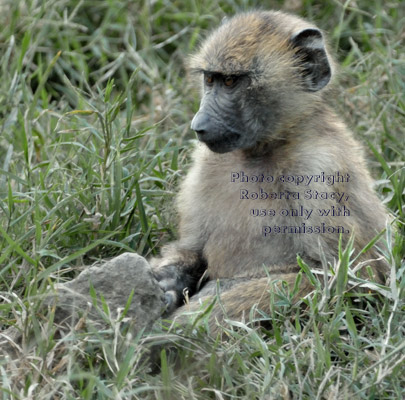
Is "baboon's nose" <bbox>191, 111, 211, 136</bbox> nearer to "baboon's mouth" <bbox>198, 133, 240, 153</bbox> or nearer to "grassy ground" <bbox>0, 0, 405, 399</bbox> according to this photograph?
"baboon's mouth" <bbox>198, 133, 240, 153</bbox>

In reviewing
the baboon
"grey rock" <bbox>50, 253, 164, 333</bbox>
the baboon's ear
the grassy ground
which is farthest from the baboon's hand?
the baboon's ear

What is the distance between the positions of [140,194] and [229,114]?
29.2 inches

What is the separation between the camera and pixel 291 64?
4.37m

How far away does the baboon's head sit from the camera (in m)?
4.28

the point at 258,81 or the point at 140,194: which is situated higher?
the point at 258,81

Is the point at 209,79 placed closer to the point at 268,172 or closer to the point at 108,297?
the point at 268,172

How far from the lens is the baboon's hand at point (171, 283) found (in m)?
4.26

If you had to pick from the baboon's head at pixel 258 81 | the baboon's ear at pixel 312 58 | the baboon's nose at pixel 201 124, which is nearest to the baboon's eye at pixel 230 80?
the baboon's head at pixel 258 81

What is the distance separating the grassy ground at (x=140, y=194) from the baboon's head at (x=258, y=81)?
0.63 meters

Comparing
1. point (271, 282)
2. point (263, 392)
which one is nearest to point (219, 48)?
point (271, 282)

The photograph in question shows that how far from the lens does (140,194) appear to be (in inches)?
185

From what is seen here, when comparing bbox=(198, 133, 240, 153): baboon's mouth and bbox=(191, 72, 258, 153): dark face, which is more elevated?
bbox=(191, 72, 258, 153): dark face

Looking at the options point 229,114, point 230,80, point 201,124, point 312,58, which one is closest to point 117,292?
point 201,124

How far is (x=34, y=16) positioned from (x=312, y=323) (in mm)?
3940
